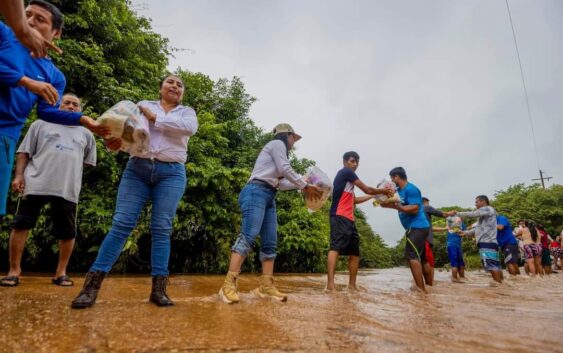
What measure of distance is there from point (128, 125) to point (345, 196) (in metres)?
3.25

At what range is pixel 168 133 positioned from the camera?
8.98 feet

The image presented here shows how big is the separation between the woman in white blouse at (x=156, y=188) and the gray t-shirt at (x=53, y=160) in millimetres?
1256

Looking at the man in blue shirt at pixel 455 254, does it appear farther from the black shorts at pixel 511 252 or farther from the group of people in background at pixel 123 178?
the group of people in background at pixel 123 178

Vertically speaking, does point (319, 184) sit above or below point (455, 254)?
above

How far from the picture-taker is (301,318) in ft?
7.49

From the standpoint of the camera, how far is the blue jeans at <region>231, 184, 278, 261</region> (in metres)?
3.20

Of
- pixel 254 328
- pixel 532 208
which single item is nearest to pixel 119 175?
pixel 254 328

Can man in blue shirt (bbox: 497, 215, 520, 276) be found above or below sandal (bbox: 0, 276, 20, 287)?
above

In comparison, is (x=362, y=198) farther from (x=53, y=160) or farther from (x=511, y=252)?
(x=511, y=252)

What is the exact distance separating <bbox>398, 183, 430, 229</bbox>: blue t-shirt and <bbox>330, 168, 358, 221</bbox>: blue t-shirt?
3.28 ft

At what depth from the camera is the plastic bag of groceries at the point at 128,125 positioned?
2.35 metres

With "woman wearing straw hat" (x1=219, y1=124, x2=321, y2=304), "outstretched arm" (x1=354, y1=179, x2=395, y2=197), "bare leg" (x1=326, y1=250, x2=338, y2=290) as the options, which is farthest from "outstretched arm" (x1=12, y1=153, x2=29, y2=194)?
"outstretched arm" (x1=354, y1=179, x2=395, y2=197)

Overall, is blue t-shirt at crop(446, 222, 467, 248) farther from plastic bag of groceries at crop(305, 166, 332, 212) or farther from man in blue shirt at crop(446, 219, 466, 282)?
plastic bag of groceries at crop(305, 166, 332, 212)

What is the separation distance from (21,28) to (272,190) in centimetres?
235
